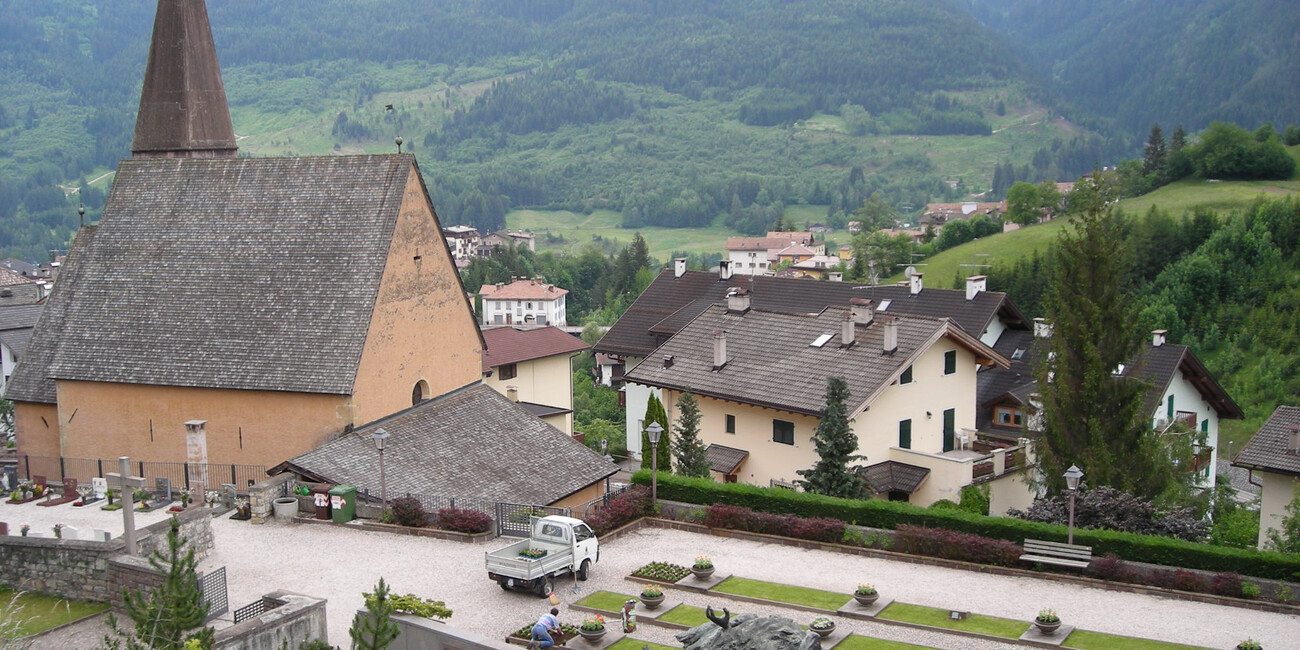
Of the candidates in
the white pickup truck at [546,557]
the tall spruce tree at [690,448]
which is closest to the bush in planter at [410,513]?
the white pickup truck at [546,557]

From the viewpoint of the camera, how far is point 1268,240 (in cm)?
8706

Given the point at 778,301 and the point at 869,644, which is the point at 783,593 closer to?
the point at 869,644

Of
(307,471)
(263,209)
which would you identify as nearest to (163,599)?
(307,471)

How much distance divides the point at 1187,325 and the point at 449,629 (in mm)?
73431

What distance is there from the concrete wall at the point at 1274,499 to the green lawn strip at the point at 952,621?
1605 cm

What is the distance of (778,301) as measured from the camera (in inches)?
2803

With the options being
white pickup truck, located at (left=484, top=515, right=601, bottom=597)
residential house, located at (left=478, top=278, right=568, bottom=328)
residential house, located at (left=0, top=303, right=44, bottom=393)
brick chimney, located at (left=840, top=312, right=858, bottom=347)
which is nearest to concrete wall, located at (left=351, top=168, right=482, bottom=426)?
white pickup truck, located at (left=484, top=515, right=601, bottom=597)

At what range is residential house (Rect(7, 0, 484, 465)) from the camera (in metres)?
35.4

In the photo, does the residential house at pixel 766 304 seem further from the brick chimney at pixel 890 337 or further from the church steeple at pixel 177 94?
the church steeple at pixel 177 94

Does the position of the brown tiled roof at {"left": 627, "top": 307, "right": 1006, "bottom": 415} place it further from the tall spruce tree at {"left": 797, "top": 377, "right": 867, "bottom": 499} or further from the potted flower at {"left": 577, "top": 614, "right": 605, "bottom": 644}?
the potted flower at {"left": 577, "top": 614, "right": 605, "bottom": 644}

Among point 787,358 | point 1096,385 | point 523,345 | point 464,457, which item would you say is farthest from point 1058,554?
point 523,345

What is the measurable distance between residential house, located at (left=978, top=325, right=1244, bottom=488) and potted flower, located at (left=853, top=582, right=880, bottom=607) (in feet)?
79.8

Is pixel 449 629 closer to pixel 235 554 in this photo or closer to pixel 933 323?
pixel 235 554

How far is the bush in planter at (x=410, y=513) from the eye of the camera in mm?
31125
